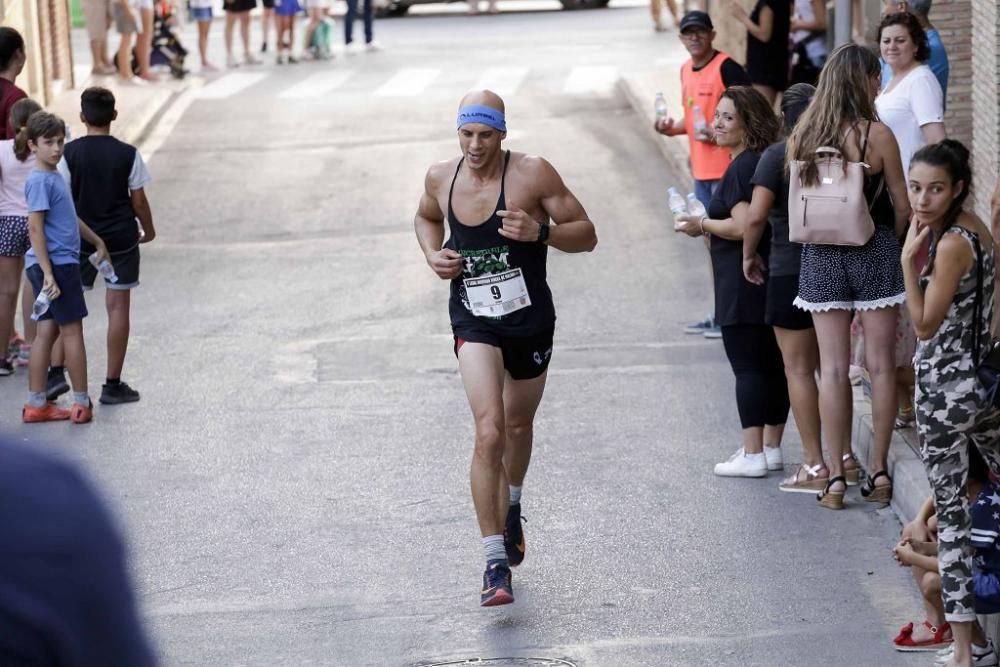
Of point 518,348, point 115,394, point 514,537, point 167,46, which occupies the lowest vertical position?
point 167,46

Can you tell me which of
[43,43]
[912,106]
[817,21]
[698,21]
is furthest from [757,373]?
[43,43]

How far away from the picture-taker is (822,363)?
26.2 ft

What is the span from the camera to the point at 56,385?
10.4 meters

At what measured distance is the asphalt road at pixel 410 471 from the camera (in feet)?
21.5

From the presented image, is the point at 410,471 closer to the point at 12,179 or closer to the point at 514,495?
the point at 514,495

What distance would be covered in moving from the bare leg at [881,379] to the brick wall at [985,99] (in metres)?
3.27

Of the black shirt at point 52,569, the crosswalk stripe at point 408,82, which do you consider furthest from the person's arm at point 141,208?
the crosswalk stripe at point 408,82

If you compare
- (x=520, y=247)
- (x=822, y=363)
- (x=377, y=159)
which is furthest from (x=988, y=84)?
(x=377, y=159)

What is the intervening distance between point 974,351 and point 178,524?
3.85m

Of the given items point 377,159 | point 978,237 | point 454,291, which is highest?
point 978,237

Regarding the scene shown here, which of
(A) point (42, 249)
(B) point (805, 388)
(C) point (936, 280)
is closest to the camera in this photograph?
(C) point (936, 280)

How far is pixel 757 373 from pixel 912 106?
1.76 m

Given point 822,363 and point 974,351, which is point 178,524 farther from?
point 974,351

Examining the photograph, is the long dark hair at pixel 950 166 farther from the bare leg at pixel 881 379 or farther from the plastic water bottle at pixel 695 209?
the plastic water bottle at pixel 695 209
